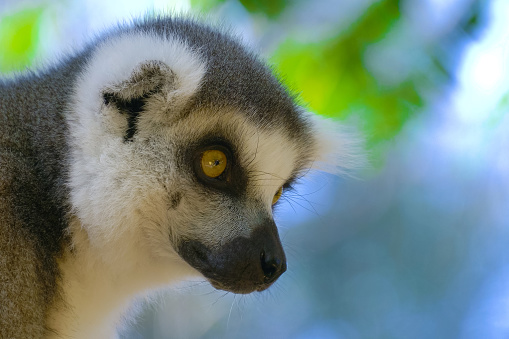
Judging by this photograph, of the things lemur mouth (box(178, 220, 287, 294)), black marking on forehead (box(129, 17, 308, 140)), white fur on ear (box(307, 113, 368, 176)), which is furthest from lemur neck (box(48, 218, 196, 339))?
white fur on ear (box(307, 113, 368, 176))

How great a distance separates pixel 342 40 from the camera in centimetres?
284

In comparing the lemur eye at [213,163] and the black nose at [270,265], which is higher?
the lemur eye at [213,163]

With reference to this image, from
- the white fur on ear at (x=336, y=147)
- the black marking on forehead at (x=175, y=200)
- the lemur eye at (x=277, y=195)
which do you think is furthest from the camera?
the white fur on ear at (x=336, y=147)

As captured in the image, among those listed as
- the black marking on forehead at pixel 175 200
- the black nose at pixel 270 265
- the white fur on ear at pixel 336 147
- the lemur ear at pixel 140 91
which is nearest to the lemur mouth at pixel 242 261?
the black nose at pixel 270 265

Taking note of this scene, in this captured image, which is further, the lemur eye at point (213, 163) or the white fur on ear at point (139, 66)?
the lemur eye at point (213, 163)

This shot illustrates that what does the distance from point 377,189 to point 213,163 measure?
2224mm

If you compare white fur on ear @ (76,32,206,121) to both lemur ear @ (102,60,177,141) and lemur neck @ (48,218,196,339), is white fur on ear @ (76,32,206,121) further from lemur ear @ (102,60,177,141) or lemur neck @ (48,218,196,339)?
lemur neck @ (48,218,196,339)

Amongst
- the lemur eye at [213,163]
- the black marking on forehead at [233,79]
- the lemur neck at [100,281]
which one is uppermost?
the black marking on forehead at [233,79]

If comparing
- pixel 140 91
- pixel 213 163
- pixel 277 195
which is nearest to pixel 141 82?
pixel 140 91

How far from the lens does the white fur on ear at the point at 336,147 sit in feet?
10.4

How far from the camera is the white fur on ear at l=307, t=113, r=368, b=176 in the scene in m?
3.17

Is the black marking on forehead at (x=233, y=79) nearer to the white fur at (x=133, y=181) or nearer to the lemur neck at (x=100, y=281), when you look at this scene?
the white fur at (x=133, y=181)

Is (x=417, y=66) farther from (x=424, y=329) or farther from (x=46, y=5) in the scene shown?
(x=46, y=5)

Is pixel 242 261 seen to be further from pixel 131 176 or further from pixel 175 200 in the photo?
pixel 131 176
